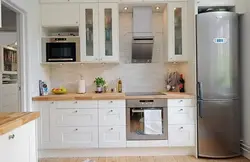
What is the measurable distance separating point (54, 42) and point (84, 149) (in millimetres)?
1744

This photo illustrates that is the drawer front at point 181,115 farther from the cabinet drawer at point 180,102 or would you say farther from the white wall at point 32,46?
the white wall at point 32,46

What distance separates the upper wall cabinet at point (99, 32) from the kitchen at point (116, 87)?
2cm

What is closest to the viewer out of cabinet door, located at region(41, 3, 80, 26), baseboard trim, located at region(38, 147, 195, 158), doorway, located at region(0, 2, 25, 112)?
baseboard trim, located at region(38, 147, 195, 158)

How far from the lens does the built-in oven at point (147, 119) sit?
369 cm

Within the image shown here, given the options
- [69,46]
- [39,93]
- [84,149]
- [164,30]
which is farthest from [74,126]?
[164,30]

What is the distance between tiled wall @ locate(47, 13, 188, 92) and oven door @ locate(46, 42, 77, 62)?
441 mm

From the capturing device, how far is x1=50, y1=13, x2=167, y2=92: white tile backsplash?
441cm

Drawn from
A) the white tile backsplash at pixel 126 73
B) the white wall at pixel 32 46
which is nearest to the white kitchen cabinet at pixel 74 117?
the white wall at pixel 32 46

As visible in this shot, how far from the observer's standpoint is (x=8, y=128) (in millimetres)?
1458

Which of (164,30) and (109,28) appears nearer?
(109,28)

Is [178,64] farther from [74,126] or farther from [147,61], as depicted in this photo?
[74,126]

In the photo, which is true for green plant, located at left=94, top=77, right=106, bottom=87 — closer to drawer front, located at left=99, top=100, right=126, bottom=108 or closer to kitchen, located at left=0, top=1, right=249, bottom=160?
kitchen, located at left=0, top=1, right=249, bottom=160

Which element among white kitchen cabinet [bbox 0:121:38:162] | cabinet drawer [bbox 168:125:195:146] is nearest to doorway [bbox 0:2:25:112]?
cabinet drawer [bbox 168:125:195:146]

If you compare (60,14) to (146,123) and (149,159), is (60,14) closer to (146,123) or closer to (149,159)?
(146,123)
